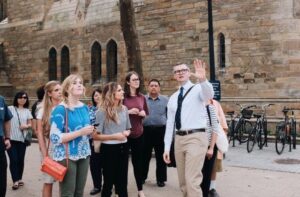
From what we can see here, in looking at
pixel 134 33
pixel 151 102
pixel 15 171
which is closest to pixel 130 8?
pixel 134 33

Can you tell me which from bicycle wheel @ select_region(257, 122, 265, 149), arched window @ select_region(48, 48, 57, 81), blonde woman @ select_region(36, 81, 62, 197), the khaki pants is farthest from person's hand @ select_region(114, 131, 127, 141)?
arched window @ select_region(48, 48, 57, 81)

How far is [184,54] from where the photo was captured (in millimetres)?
16359

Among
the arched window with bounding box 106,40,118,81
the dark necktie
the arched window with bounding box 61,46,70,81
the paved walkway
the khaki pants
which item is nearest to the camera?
the khaki pants

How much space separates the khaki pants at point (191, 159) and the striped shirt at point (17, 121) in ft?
11.4

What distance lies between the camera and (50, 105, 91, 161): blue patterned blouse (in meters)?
4.71

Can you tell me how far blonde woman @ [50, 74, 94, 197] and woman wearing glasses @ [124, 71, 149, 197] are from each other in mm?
1835

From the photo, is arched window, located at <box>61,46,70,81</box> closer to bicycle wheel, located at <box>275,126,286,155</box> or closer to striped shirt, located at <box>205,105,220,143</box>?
bicycle wheel, located at <box>275,126,286,155</box>

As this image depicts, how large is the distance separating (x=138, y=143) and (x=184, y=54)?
9.90 meters

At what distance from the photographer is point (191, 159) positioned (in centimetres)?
513

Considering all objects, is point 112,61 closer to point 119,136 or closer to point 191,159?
point 119,136

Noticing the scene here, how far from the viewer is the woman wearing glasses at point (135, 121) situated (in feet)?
21.9

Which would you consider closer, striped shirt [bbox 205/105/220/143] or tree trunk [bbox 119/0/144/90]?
striped shirt [bbox 205/105/220/143]

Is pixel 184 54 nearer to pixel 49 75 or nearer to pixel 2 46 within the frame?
pixel 49 75

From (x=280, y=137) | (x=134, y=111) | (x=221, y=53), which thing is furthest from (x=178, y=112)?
(x=221, y=53)
